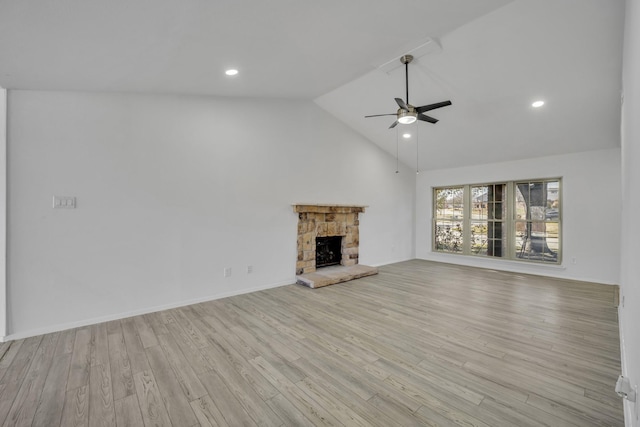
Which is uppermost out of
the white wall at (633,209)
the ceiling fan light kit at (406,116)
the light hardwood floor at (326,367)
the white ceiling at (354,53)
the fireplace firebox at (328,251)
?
the white ceiling at (354,53)

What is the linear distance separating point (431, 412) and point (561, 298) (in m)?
3.81

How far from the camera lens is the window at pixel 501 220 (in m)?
5.82

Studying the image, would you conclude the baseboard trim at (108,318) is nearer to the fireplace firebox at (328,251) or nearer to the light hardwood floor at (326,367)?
the light hardwood floor at (326,367)

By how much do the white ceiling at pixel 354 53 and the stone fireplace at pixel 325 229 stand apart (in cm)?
203

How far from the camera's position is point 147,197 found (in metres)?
3.56

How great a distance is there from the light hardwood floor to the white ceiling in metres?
2.50

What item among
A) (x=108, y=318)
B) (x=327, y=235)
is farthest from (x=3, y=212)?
(x=327, y=235)

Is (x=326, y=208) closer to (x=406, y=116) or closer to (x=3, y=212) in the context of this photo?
(x=406, y=116)

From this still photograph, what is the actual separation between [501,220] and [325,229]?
4.19 m

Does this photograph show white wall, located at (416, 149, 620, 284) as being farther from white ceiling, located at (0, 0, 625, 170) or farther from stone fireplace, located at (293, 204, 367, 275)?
stone fireplace, located at (293, 204, 367, 275)

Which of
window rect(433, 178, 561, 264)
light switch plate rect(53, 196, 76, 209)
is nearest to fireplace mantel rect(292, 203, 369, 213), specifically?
window rect(433, 178, 561, 264)

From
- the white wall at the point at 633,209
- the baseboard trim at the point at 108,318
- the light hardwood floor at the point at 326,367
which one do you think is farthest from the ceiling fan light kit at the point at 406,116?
the baseboard trim at the point at 108,318

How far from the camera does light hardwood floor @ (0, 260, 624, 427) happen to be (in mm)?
1790

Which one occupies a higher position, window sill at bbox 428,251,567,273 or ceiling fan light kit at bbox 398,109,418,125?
ceiling fan light kit at bbox 398,109,418,125
